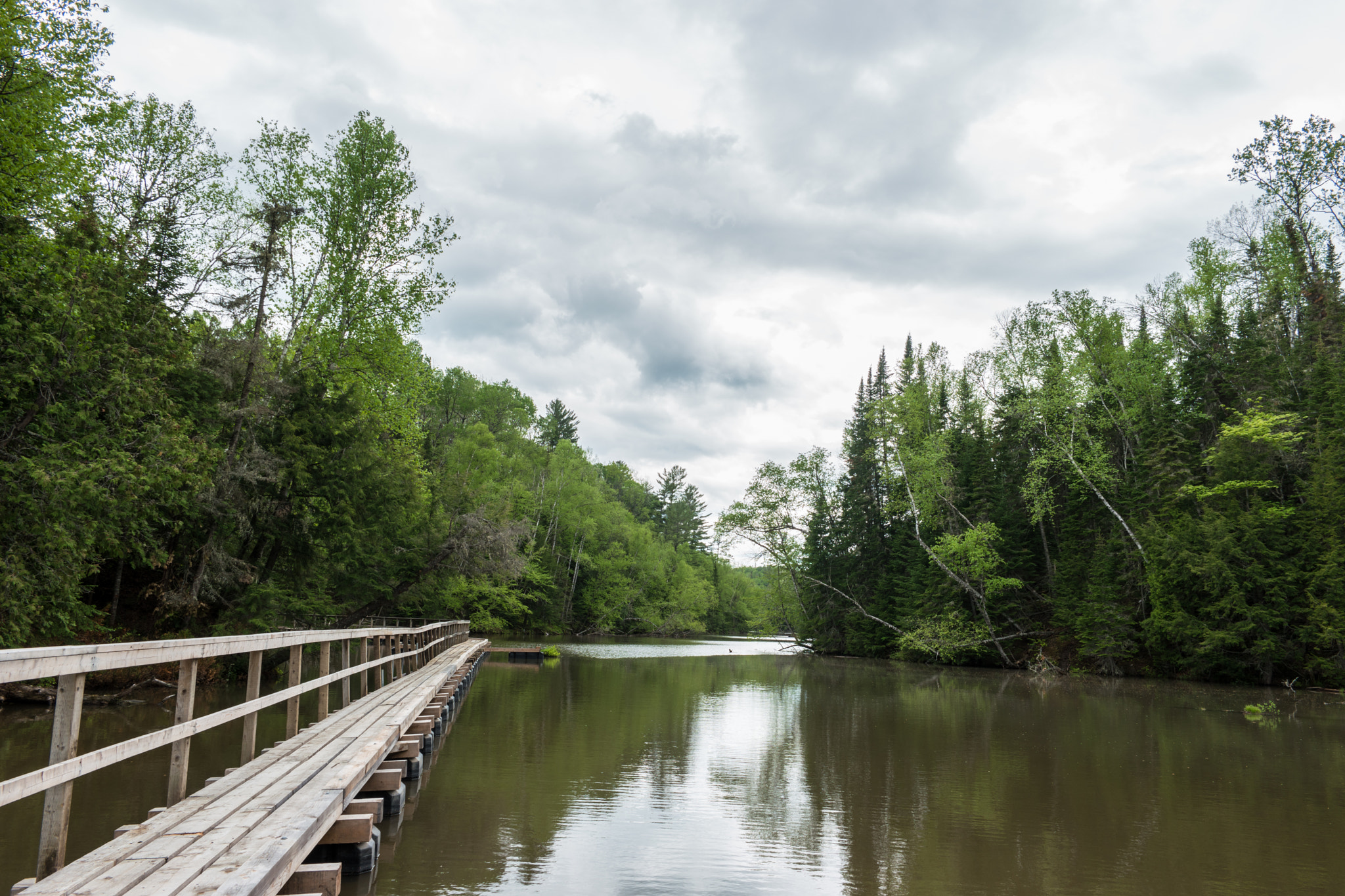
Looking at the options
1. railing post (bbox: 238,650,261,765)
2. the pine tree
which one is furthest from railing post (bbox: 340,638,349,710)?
the pine tree

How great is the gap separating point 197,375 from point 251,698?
14566mm

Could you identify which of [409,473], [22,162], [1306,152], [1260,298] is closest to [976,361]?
[1260,298]

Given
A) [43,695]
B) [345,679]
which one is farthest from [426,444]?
[345,679]

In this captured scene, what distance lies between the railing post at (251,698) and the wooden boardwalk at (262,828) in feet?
0.27

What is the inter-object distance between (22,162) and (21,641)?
708 centimetres

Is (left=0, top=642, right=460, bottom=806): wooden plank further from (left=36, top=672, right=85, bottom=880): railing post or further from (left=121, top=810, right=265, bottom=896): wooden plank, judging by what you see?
(left=121, top=810, right=265, bottom=896): wooden plank

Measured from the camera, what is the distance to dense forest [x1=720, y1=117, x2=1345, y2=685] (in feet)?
80.6


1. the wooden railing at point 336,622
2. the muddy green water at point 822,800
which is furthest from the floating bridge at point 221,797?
the wooden railing at point 336,622

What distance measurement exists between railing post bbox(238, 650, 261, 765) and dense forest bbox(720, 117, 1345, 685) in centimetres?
2657

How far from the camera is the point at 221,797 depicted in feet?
15.0

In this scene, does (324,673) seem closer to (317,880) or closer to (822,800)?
(317,880)

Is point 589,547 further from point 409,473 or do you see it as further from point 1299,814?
point 1299,814

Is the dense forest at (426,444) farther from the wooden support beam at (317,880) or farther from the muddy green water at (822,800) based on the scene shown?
the wooden support beam at (317,880)

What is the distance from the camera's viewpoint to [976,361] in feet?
126
